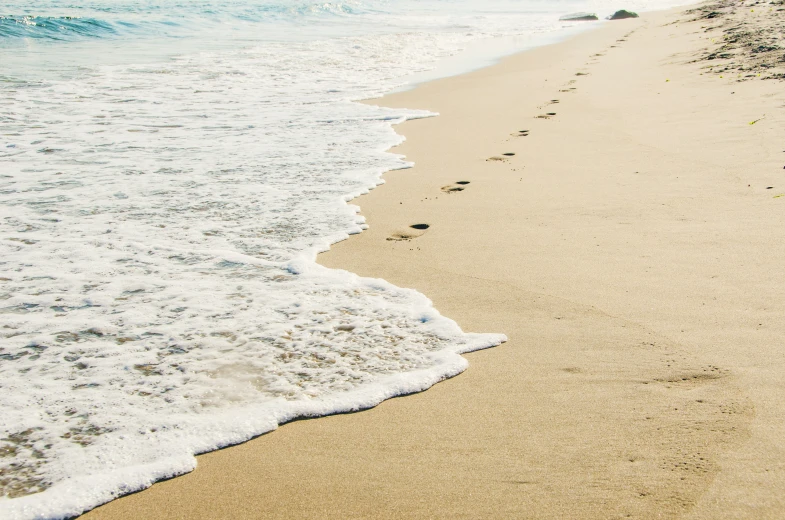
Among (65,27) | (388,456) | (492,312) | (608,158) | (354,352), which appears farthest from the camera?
(65,27)

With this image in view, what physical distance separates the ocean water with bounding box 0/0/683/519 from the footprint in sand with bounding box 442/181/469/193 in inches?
22.2

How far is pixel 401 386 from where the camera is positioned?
224cm

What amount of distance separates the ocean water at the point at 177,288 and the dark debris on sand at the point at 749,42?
12.9ft

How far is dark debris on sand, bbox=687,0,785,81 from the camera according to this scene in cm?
707

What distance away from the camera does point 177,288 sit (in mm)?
3061

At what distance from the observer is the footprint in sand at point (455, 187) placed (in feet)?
14.5

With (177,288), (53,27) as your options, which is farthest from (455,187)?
(53,27)

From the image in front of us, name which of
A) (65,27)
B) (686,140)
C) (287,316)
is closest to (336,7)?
(65,27)

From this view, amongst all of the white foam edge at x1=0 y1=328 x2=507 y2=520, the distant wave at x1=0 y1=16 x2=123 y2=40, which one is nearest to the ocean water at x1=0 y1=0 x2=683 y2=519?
the white foam edge at x1=0 y1=328 x2=507 y2=520

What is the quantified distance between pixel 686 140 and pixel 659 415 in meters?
3.65

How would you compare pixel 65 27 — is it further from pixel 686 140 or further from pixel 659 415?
pixel 659 415

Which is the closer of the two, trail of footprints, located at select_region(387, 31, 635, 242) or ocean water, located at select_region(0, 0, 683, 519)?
ocean water, located at select_region(0, 0, 683, 519)

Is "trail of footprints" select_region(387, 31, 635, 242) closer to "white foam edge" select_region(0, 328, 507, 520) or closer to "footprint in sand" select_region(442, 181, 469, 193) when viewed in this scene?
"footprint in sand" select_region(442, 181, 469, 193)

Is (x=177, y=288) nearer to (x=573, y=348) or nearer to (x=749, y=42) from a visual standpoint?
(x=573, y=348)
